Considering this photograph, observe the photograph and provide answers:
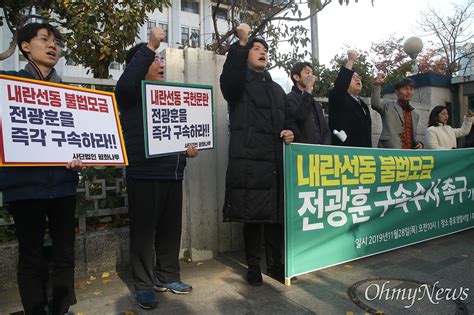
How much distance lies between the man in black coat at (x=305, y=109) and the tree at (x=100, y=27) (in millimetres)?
2807

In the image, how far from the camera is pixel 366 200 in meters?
3.64

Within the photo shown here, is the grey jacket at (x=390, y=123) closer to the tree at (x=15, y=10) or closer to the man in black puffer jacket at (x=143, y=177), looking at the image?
the man in black puffer jacket at (x=143, y=177)

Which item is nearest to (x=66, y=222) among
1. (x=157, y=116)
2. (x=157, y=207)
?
(x=157, y=207)

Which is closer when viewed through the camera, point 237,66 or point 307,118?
point 237,66

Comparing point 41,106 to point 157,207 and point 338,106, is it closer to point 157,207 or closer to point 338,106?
point 157,207

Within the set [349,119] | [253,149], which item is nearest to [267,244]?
[253,149]

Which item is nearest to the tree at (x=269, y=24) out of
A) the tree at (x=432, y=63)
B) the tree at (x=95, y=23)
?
the tree at (x=95, y=23)

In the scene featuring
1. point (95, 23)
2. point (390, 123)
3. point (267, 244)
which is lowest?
point (267, 244)

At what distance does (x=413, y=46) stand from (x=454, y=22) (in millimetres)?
12799

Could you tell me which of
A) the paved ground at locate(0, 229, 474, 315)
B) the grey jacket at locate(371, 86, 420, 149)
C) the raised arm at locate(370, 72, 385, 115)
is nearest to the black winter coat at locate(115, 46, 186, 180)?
the paved ground at locate(0, 229, 474, 315)

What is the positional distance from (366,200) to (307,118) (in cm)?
105

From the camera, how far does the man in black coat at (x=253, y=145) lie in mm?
2961

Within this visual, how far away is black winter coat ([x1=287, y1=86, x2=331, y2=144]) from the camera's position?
326cm

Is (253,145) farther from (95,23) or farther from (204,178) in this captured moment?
(95,23)
